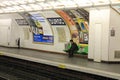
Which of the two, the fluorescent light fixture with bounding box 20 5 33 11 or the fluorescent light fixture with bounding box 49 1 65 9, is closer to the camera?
the fluorescent light fixture with bounding box 49 1 65 9

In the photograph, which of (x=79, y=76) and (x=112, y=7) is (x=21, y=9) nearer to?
(x=112, y=7)

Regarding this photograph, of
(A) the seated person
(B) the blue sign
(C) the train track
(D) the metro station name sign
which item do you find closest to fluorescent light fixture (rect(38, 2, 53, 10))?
(D) the metro station name sign

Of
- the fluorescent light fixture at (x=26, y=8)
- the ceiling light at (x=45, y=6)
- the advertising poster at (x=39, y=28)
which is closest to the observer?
the ceiling light at (x=45, y=6)

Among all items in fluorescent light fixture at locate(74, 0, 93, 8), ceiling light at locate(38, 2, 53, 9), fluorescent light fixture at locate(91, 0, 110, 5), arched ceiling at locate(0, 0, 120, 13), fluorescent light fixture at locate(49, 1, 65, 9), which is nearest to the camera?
fluorescent light fixture at locate(91, 0, 110, 5)

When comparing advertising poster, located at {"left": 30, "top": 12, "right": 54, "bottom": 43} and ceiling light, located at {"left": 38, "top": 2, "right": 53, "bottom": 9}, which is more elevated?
ceiling light, located at {"left": 38, "top": 2, "right": 53, "bottom": 9}

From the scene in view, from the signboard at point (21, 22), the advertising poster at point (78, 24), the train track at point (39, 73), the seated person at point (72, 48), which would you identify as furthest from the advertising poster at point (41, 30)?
the train track at point (39, 73)

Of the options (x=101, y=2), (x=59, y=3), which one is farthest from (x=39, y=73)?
(x=59, y=3)

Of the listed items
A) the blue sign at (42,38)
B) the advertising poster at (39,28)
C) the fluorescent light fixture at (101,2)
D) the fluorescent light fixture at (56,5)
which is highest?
the fluorescent light fixture at (56,5)

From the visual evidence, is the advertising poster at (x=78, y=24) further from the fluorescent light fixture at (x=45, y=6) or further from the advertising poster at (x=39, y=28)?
the advertising poster at (x=39, y=28)

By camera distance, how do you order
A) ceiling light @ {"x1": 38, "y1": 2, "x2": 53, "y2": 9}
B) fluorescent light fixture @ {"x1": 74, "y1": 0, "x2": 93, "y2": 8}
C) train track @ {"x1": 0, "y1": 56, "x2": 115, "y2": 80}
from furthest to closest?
ceiling light @ {"x1": 38, "y1": 2, "x2": 53, "y2": 9} < fluorescent light fixture @ {"x1": 74, "y1": 0, "x2": 93, "y2": 8} < train track @ {"x1": 0, "y1": 56, "x2": 115, "y2": 80}

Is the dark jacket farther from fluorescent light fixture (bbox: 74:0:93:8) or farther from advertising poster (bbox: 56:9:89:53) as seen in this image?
fluorescent light fixture (bbox: 74:0:93:8)

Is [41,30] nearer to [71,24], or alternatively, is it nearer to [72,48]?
[71,24]

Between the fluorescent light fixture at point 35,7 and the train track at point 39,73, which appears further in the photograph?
the fluorescent light fixture at point 35,7

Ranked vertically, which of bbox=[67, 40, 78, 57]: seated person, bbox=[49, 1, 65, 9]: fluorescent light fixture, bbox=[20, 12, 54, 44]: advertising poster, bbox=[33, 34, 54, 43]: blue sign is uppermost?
bbox=[49, 1, 65, 9]: fluorescent light fixture
